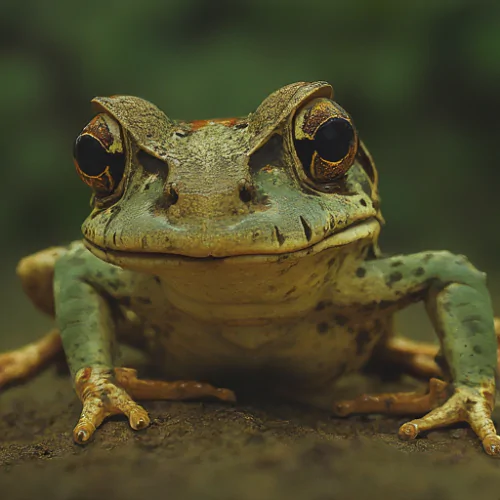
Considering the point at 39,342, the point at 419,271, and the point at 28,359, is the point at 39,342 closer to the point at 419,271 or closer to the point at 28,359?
the point at 28,359

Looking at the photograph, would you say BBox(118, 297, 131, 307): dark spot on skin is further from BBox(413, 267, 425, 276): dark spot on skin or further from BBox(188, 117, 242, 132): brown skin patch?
BBox(413, 267, 425, 276): dark spot on skin

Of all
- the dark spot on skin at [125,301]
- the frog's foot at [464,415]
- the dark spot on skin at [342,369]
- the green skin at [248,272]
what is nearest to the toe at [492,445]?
the frog's foot at [464,415]

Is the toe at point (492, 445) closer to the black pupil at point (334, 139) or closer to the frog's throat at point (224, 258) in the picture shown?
the frog's throat at point (224, 258)

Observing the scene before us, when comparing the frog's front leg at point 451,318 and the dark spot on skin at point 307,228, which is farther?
the frog's front leg at point 451,318

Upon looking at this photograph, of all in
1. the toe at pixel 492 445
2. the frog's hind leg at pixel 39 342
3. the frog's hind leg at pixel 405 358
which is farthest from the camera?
the frog's hind leg at pixel 405 358

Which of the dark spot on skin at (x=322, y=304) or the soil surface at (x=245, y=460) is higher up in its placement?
the dark spot on skin at (x=322, y=304)

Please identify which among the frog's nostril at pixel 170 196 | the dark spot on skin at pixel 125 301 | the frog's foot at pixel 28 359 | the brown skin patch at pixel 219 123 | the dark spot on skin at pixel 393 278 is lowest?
the frog's foot at pixel 28 359

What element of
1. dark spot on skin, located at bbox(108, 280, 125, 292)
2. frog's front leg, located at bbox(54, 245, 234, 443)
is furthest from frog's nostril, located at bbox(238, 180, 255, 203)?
dark spot on skin, located at bbox(108, 280, 125, 292)

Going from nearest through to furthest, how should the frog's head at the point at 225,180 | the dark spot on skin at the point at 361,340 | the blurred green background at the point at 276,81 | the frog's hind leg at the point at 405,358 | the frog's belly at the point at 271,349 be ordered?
the frog's head at the point at 225,180
the frog's belly at the point at 271,349
the dark spot on skin at the point at 361,340
the frog's hind leg at the point at 405,358
the blurred green background at the point at 276,81
